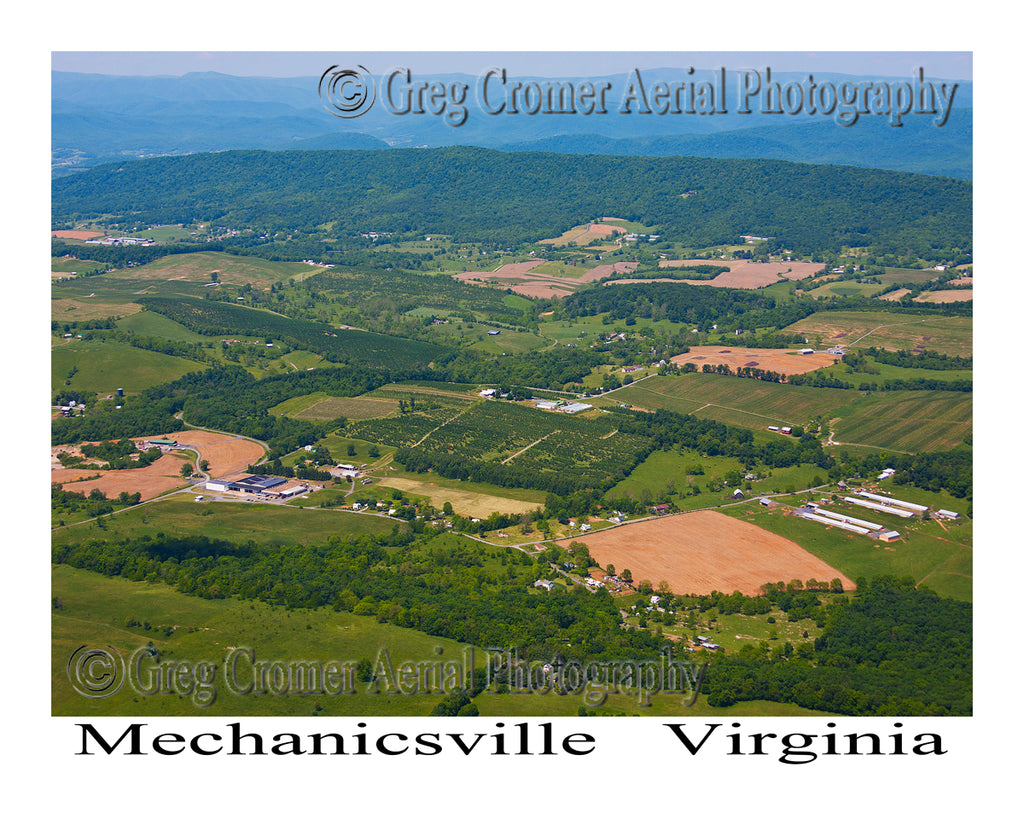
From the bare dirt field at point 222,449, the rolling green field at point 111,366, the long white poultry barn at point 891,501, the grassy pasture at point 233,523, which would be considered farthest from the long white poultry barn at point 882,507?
the rolling green field at point 111,366

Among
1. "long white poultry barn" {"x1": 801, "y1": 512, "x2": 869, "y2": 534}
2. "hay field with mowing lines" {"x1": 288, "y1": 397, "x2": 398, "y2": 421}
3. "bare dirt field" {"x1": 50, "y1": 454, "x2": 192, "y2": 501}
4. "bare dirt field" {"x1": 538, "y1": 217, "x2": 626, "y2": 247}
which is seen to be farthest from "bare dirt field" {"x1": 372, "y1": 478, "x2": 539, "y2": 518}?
"bare dirt field" {"x1": 538, "y1": 217, "x2": 626, "y2": 247}

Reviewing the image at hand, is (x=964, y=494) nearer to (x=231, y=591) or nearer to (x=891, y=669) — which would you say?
(x=891, y=669)

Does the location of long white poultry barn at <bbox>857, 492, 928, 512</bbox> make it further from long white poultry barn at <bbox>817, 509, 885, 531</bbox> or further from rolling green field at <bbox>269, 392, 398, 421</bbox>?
rolling green field at <bbox>269, 392, 398, 421</bbox>

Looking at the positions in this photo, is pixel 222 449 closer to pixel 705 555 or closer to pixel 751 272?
pixel 705 555

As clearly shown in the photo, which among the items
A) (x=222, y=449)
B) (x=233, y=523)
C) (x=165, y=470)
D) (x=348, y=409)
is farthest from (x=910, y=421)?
(x=165, y=470)

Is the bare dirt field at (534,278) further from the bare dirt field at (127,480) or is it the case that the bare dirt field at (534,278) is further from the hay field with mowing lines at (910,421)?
the bare dirt field at (127,480)
